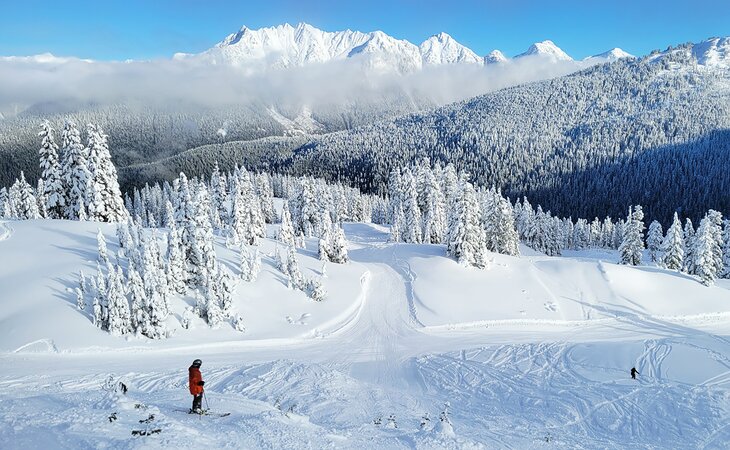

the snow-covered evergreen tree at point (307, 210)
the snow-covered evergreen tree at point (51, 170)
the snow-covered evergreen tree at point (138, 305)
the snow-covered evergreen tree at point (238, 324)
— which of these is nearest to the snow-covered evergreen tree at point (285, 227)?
the snow-covered evergreen tree at point (307, 210)

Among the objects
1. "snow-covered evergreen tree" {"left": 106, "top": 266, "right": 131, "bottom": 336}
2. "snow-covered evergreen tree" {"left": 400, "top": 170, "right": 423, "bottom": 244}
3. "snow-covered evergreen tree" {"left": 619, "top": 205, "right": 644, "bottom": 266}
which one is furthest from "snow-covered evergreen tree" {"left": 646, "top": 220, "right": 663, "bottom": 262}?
"snow-covered evergreen tree" {"left": 106, "top": 266, "right": 131, "bottom": 336}

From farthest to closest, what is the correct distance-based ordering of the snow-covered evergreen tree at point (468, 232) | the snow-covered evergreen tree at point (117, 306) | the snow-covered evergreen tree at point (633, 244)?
the snow-covered evergreen tree at point (633, 244) → the snow-covered evergreen tree at point (468, 232) → the snow-covered evergreen tree at point (117, 306)

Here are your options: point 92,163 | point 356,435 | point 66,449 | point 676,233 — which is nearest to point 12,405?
point 66,449

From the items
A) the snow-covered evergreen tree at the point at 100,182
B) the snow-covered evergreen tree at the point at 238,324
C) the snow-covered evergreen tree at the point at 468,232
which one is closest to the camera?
the snow-covered evergreen tree at the point at 238,324

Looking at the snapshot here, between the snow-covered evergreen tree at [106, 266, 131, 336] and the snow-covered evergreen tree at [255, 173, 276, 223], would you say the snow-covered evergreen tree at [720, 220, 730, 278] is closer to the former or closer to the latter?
the snow-covered evergreen tree at [106, 266, 131, 336]

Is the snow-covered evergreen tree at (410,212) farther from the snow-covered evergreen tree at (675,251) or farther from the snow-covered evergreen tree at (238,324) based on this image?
the snow-covered evergreen tree at (238,324)

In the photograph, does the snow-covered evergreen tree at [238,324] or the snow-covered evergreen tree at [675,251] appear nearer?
the snow-covered evergreen tree at [238,324]

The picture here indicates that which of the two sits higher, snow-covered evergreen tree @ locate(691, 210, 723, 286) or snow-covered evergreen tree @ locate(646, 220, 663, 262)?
snow-covered evergreen tree @ locate(691, 210, 723, 286)

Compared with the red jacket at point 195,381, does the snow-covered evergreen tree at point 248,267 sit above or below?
below
